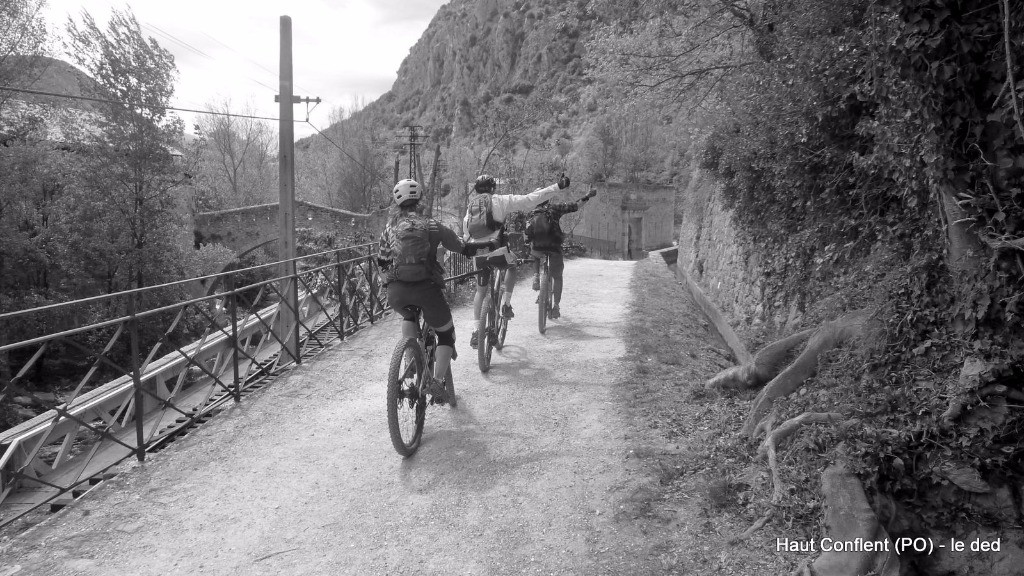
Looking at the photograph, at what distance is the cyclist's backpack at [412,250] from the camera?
4.36 m

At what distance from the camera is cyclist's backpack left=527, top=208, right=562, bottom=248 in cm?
847

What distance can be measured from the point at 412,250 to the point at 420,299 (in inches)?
14.8

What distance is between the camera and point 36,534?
11.9 ft

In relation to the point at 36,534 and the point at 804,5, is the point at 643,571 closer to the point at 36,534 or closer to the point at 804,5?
the point at 36,534

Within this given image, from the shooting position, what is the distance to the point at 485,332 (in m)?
6.54

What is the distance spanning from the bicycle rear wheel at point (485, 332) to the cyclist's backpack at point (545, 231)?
2075 mm

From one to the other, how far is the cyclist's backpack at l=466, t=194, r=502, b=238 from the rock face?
5290cm

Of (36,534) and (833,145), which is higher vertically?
(833,145)

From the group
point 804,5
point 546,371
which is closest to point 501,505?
point 546,371

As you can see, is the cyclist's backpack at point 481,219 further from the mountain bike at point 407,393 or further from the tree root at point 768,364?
the tree root at point 768,364

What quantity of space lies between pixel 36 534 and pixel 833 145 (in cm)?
671

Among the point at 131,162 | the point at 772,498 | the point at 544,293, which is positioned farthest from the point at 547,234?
the point at 131,162

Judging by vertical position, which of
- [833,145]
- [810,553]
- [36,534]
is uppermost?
[833,145]

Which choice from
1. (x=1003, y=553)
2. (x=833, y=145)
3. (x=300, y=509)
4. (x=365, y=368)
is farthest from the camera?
(x=365, y=368)
